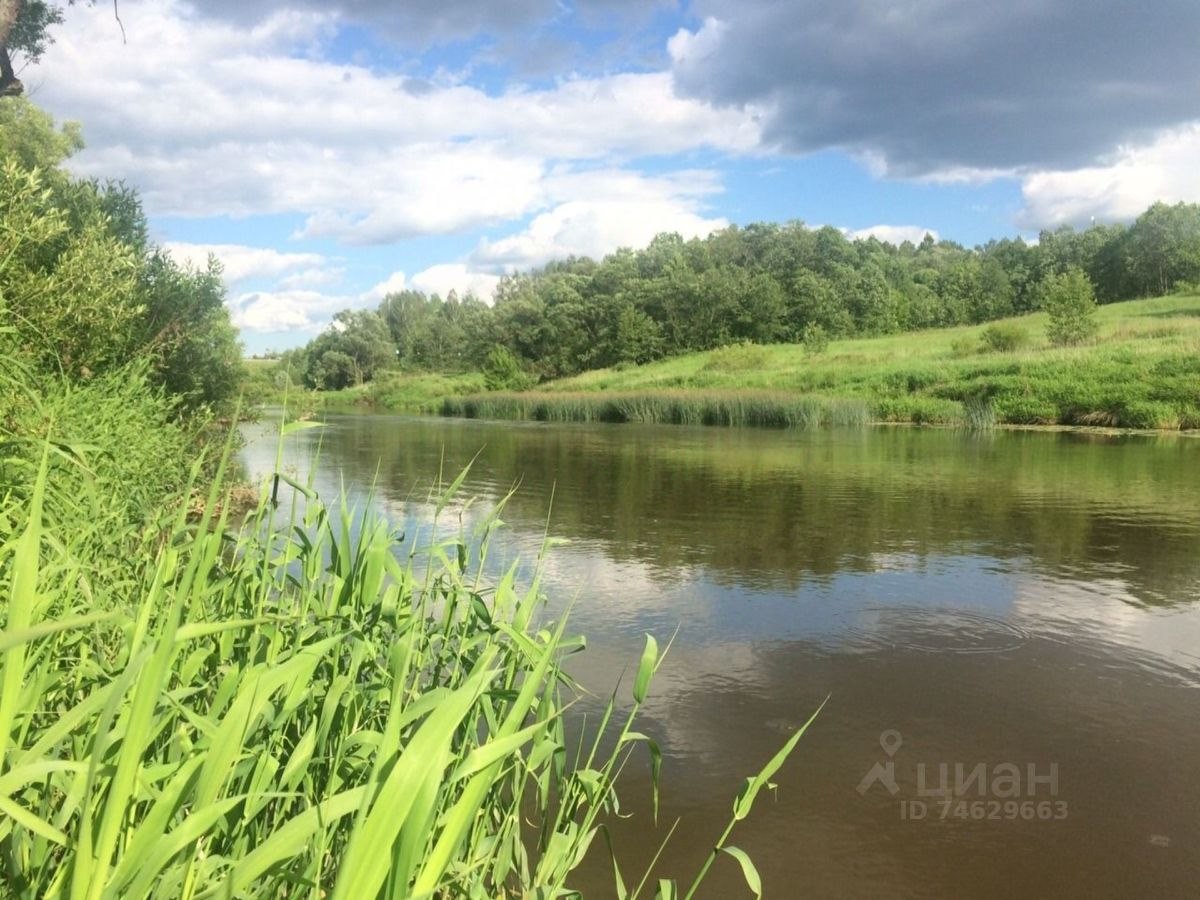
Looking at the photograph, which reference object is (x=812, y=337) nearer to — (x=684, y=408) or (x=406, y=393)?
(x=684, y=408)

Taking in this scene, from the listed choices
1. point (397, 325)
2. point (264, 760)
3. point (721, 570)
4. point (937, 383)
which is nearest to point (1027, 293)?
point (937, 383)

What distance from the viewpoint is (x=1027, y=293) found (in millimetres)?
67250

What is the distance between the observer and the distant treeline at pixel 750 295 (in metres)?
61.1

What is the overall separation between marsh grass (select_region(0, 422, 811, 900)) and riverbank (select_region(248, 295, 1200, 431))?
728 inches

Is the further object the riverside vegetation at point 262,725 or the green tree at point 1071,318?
the green tree at point 1071,318

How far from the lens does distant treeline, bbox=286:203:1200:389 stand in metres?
61.1

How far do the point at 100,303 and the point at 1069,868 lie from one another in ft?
22.5

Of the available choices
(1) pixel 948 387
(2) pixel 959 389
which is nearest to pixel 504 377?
(1) pixel 948 387

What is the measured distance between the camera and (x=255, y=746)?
201 cm

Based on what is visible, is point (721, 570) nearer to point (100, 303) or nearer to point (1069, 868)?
point (1069, 868)

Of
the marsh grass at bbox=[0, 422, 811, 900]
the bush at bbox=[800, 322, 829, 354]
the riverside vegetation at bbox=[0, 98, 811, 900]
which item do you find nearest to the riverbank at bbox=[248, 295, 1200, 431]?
the bush at bbox=[800, 322, 829, 354]

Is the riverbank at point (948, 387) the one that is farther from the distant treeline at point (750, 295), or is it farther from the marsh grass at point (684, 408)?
the distant treeline at point (750, 295)

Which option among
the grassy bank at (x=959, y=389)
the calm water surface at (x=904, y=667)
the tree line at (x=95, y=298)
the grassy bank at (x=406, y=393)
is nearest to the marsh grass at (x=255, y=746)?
the calm water surface at (x=904, y=667)

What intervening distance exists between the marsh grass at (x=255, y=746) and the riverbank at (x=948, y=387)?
1848 centimetres
